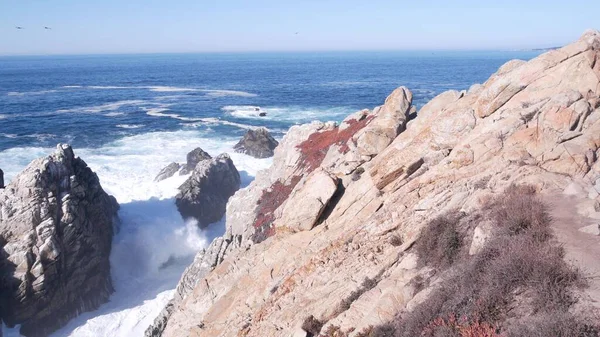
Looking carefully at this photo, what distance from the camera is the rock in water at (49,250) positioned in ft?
85.5

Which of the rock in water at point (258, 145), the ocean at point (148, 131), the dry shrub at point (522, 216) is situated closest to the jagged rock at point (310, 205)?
the dry shrub at point (522, 216)

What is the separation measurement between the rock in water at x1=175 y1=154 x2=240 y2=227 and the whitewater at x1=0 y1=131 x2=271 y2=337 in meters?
0.93

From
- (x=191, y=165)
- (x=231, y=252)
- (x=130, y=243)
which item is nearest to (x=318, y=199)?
(x=231, y=252)

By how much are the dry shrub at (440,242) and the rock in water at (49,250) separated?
906 inches

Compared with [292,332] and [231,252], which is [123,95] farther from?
[292,332]

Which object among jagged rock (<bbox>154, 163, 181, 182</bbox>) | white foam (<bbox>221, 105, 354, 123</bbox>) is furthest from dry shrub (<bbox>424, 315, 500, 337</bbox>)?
white foam (<bbox>221, 105, 354, 123</bbox>)

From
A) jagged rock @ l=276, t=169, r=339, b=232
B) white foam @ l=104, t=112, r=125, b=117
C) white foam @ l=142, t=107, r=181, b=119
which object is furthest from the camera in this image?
white foam @ l=104, t=112, r=125, b=117

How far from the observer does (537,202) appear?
12117 millimetres

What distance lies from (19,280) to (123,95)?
78.8 m

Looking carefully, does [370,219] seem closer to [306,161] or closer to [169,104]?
[306,161]

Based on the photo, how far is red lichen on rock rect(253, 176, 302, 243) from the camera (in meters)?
23.4

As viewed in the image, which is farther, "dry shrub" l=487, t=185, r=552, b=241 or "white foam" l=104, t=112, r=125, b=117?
"white foam" l=104, t=112, r=125, b=117

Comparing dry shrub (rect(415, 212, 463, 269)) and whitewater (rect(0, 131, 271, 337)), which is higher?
dry shrub (rect(415, 212, 463, 269))

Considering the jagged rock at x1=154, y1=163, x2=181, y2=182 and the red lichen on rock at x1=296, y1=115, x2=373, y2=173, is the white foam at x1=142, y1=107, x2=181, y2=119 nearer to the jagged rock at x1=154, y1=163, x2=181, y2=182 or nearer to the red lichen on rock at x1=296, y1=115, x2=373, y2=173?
the jagged rock at x1=154, y1=163, x2=181, y2=182
